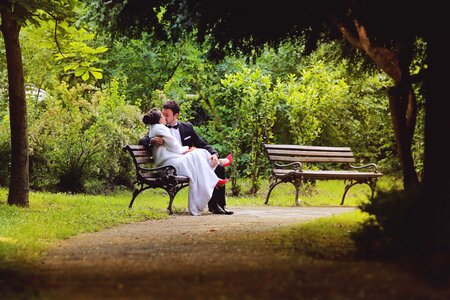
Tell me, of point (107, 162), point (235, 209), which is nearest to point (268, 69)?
point (107, 162)

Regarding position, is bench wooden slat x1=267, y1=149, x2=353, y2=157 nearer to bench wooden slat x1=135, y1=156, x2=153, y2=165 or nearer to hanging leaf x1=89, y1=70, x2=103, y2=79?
bench wooden slat x1=135, y1=156, x2=153, y2=165

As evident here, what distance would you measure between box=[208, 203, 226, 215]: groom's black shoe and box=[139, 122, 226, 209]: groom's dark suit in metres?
0.02

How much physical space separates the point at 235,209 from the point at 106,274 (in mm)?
7903

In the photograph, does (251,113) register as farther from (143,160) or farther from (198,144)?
(143,160)

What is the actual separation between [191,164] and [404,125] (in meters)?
4.29

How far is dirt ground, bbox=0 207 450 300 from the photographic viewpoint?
462 cm

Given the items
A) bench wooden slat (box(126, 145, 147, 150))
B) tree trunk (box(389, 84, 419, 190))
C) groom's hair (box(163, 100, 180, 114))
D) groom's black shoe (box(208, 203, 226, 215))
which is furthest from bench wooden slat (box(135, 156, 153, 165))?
tree trunk (box(389, 84, 419, 190))

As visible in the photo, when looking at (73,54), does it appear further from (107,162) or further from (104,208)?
(107,162)

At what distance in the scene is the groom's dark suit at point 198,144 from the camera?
1252cm

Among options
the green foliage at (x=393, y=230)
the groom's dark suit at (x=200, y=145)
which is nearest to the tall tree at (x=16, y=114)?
the groom's dark suit at (x=200, y=145)

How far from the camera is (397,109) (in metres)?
9.15

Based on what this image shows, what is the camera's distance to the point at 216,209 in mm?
12383

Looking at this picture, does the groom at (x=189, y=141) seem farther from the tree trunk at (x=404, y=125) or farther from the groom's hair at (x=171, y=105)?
the tree trunk at (x=404, y=125)

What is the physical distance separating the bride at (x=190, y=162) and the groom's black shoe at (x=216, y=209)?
12 centimetres
